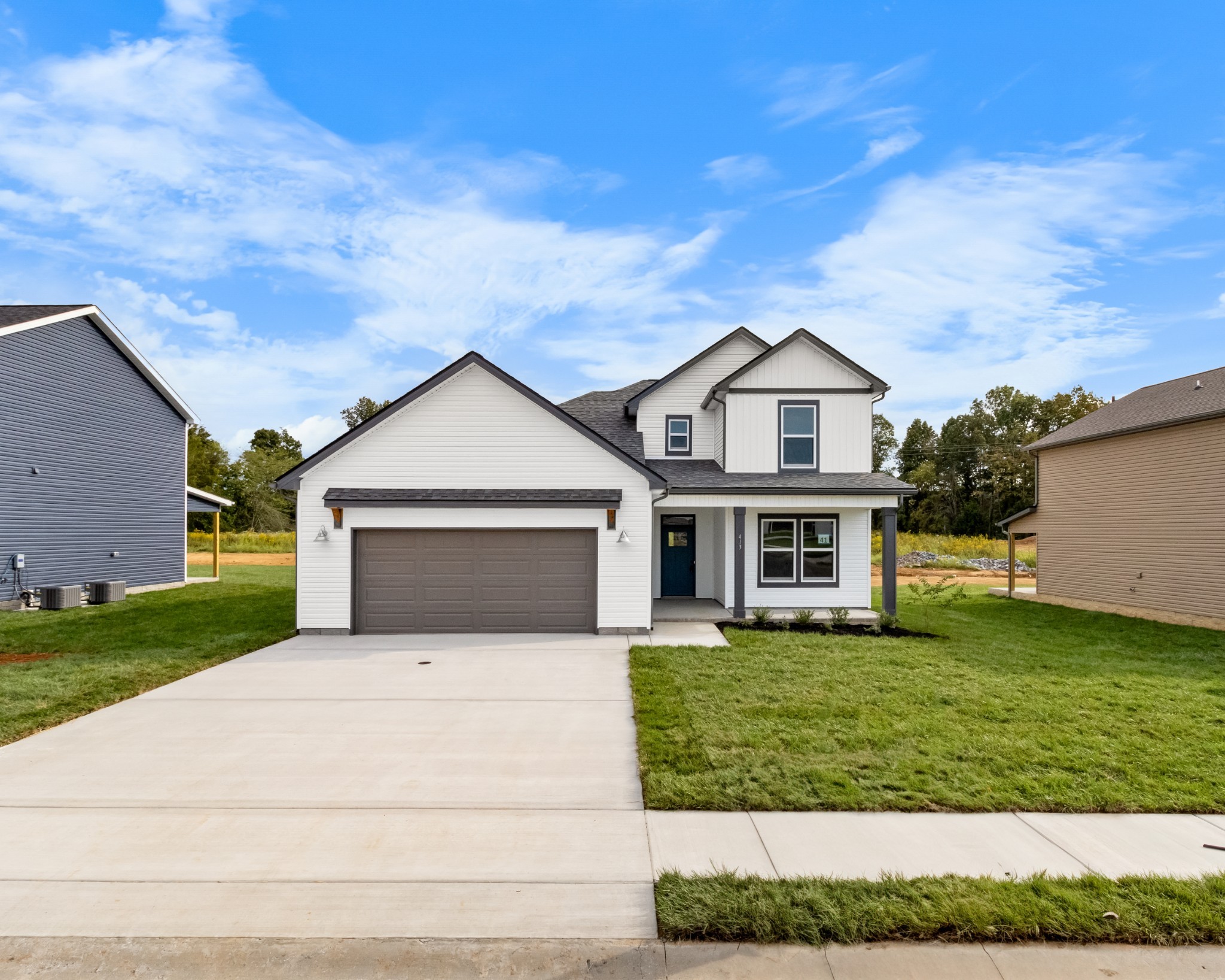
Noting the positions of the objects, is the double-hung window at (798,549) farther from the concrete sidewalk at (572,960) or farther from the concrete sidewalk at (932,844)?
the concrete sidewalk at (572,960)

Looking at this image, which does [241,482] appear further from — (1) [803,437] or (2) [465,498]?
(1) [803,437]

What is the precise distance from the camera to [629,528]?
515 inches

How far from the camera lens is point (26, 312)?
17.3 meters

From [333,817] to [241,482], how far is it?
2470 inches

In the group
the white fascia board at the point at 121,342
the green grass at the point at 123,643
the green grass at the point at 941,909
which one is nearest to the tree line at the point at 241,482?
the white fascia board at the point at 121,342

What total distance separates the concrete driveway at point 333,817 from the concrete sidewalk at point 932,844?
16.7 inches

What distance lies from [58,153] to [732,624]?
18.9m

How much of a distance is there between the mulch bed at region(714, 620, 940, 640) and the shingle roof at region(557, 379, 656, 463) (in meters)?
5.00

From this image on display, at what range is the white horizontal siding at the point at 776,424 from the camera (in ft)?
51.9

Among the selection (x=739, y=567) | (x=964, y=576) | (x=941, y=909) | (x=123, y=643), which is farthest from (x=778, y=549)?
(x=964, y=576)

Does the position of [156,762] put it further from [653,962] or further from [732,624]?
[732,624]

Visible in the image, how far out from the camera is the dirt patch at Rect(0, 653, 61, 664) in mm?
10609

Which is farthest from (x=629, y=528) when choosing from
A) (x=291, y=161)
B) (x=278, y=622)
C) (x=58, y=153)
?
(x=58, y=153)

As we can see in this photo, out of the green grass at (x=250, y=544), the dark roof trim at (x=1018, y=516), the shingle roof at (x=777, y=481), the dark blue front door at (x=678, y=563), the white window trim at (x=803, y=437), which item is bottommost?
the green grass at (x=250, y=544)
